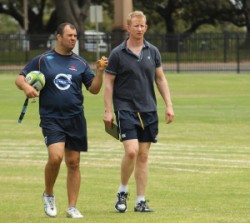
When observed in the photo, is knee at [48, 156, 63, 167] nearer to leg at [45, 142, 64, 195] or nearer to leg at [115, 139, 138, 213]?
leg at [45, 142, 64, 195]

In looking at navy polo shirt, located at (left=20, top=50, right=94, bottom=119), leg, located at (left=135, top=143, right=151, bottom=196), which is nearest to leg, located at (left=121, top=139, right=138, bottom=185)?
leg, located at (left=135, top=143, right=151, bottom=196)

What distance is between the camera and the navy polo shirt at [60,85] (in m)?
10.5

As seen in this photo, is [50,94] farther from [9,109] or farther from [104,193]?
[9,109]

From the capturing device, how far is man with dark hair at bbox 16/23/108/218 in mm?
10477

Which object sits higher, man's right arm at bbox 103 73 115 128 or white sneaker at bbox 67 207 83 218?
man's right arm at bbox 103 73 115 128

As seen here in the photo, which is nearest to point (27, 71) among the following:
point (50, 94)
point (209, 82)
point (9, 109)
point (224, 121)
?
point (50, 94)

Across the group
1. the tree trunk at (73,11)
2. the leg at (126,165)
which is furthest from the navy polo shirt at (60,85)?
the tree trunk at (73,11)

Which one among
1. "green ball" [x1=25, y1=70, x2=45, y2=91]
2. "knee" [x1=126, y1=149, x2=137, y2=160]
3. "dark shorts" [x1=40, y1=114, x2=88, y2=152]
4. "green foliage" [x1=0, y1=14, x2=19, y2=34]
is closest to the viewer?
"green ball" [x1=25, y1=70, x2=45, y2=91]

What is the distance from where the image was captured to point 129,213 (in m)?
11.0

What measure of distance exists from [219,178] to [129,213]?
3.80m

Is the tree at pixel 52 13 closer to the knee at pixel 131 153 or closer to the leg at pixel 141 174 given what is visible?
the leg at pixel 141 174

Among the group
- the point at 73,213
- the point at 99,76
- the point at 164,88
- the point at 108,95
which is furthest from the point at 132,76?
the point at 73,213

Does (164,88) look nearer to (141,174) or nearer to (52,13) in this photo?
(141,174)

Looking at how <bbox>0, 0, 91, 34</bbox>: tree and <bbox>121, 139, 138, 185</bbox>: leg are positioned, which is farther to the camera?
<bbox>0, 0, 91, 34</bbox>: tree
